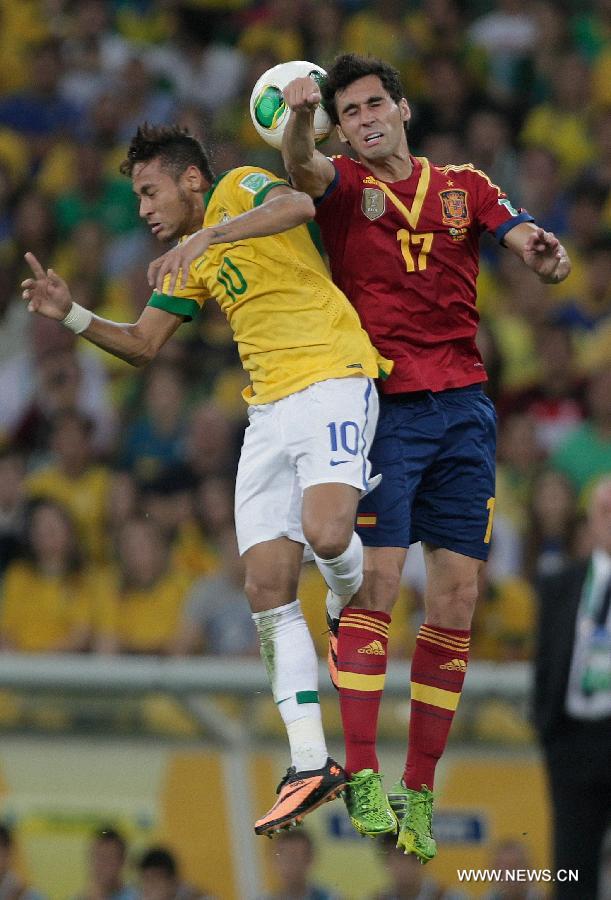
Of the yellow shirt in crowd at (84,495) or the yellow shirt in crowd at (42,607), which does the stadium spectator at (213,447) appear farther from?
the yellow shirt in crowd at (42,607)

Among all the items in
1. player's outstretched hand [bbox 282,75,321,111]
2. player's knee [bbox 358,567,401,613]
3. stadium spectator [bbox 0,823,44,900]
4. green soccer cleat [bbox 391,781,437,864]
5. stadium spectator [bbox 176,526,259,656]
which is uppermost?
player's outstretched hand [bbox 282,75,321,111]

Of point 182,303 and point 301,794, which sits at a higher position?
point 182,303

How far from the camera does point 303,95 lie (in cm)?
547

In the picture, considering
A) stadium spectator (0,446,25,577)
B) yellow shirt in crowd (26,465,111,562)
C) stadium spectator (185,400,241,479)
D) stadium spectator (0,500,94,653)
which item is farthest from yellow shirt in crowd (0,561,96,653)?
stadium spectator (185,400,241,479)

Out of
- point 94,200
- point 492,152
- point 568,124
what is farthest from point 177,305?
point 94,200

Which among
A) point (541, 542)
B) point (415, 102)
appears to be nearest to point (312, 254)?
point (541, 542)

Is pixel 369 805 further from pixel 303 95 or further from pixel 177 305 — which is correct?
pixel 303 95

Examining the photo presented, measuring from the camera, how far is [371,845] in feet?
28.7

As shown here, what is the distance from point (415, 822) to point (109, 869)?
10.3 ft

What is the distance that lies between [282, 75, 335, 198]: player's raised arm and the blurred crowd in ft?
2.93

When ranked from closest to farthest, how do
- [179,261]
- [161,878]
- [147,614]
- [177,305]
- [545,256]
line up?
[179,261] < [545,256] < [177,305] < [161,878] < [147,614]

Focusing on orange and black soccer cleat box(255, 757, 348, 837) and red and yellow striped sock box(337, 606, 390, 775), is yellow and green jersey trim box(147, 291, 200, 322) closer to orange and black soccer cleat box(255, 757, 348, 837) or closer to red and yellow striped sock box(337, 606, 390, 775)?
red and yellow striped sock box(337, 606, 390, 775)

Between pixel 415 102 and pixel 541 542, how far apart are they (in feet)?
13.4

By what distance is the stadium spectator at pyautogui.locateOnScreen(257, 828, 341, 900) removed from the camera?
28.4 feet
